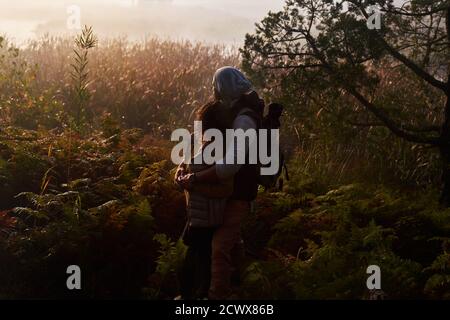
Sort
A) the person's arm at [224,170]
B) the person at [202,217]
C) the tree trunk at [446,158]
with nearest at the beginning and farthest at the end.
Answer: the person's arm at [224,170], the person at [202,217], the tree trunk at [446,158]

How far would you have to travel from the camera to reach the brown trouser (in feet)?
16.8

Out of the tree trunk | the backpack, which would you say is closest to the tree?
the tree trunk

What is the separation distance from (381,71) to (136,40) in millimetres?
6171

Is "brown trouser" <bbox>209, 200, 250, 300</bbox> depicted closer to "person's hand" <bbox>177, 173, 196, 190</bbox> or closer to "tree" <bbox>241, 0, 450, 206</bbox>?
"person's hand" <bbox>177, 173, 196, 190</bbox>

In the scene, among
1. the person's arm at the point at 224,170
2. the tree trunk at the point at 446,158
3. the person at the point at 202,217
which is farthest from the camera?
the tree trunk at the point at 446,158

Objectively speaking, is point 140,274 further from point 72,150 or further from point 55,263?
point 72,150

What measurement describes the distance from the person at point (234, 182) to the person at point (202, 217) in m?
0.07

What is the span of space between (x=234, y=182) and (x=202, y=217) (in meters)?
0.36

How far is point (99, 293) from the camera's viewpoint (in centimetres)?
601

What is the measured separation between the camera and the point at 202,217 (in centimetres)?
511

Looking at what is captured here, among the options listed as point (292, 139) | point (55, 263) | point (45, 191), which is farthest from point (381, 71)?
point (55, 263)

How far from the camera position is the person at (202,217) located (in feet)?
16.7

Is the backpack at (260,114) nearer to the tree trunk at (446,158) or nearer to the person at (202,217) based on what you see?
the person at (202,217)

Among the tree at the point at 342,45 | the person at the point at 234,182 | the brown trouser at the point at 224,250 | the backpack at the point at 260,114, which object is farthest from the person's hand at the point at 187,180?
the tree at the point at 342,45
